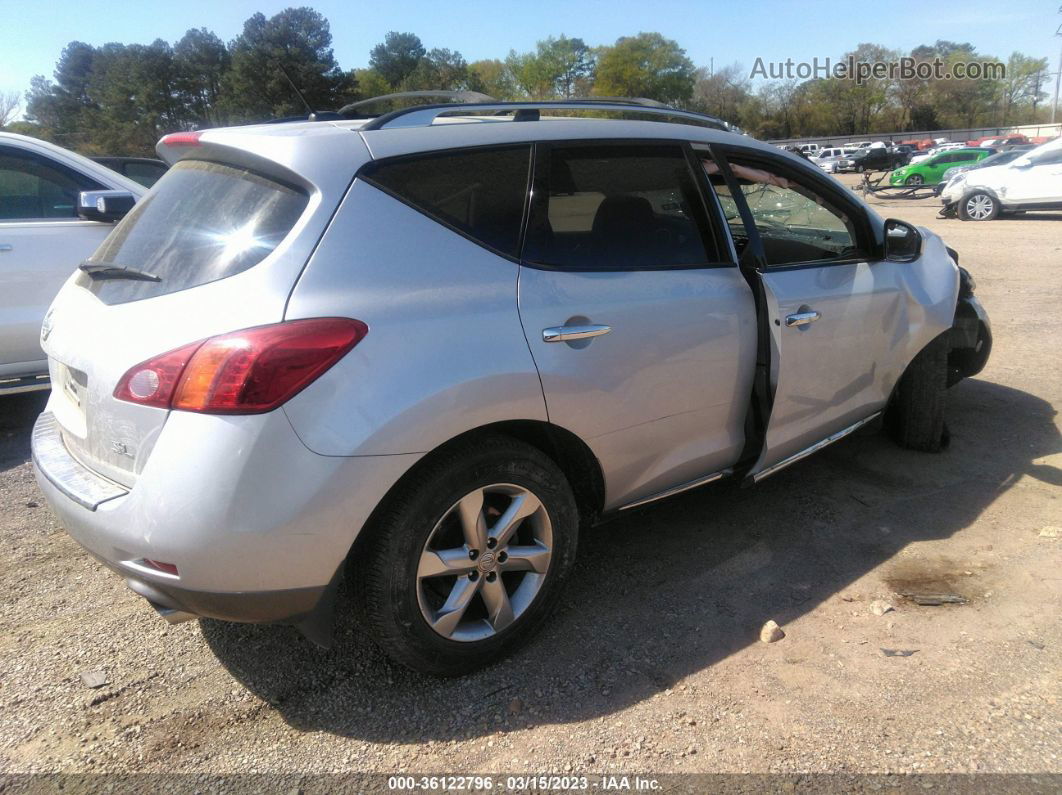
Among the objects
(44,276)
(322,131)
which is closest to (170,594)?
(322,131)

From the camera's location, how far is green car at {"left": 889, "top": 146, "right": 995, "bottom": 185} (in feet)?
105

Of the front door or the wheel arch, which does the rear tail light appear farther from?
the front door

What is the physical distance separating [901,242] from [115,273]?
11.3ft

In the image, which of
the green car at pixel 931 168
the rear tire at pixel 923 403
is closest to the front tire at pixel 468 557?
the rear tire at pixel 923 403

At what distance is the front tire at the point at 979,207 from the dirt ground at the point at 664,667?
1739cm

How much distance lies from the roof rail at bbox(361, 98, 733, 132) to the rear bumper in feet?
3.55

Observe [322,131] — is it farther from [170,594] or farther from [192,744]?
[192,744]

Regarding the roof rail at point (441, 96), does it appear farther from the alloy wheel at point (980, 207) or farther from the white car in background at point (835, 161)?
the white car in background at point (835, 161)

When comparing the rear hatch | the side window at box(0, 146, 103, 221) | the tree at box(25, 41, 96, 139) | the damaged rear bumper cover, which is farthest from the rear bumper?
the tree at box(25, 41, 96, 139)

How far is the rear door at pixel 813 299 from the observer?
3365 millimetres

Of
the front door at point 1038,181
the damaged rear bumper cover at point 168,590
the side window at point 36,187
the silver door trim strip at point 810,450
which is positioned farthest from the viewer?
the front door at point 1038,181

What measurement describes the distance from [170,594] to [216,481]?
1.29ft

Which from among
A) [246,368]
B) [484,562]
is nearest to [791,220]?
[484,562]

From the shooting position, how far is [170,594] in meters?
2.23
